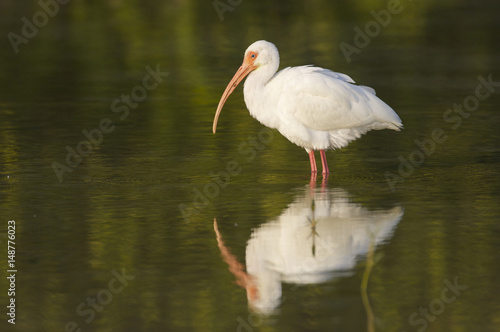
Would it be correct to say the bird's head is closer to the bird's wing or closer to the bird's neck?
the bird's neck

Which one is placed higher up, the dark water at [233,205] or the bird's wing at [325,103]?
the bird's wing at [325,103]

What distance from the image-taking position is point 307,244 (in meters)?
8.43

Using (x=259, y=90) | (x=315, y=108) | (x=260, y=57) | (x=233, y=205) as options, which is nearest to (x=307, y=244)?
(x=233, y=205)

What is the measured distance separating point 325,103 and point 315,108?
0.13 metres

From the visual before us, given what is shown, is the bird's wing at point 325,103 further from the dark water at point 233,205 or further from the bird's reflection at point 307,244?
the bird's reflection at point 307,244

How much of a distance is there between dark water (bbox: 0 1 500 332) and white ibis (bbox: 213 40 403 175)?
39cm

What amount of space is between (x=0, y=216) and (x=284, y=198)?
2628 millimetres

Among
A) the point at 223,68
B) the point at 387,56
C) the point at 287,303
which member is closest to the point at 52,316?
the point at 287,303

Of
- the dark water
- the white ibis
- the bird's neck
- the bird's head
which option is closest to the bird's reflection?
the dark water

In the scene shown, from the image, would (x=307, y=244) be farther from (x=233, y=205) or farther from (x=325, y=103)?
(x=325, y=103)

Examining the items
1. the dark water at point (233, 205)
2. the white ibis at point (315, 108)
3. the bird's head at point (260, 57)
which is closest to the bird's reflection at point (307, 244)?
the dark water at point (233, 205)

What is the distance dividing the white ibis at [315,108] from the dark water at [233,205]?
392 mm

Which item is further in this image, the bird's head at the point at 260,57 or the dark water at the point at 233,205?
the bird's head at the point at 260,57

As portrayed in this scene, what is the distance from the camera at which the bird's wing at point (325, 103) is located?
11680 millimetres
